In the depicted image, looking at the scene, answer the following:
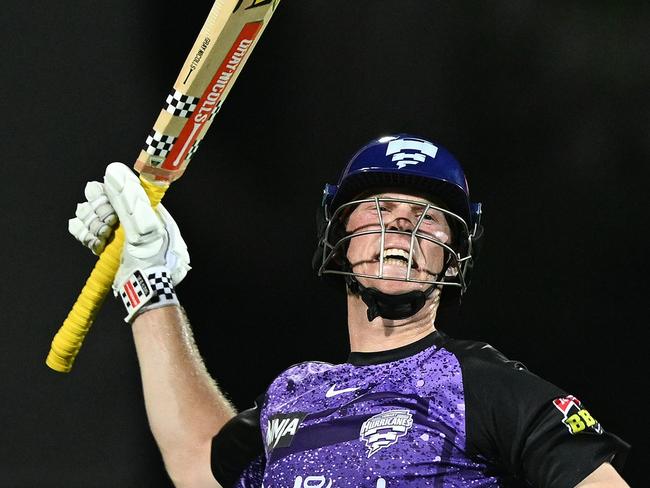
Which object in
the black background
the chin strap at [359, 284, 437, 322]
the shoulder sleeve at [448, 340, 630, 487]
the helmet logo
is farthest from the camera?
the black background

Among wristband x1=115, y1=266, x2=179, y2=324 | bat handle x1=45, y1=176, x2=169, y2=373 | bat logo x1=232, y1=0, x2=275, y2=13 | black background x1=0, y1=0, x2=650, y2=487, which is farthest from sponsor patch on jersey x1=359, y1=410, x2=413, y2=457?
black background x1=0, y1=0, x2=650, y2=487

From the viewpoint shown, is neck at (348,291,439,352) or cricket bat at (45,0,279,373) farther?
cricket bat at (45,0,279,373)

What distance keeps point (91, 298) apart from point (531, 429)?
48.6 inches

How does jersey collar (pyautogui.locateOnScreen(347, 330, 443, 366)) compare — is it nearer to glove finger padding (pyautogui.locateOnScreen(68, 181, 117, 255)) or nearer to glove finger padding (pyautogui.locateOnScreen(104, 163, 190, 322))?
glove finger padding (pyautogui.locateOnScreen(104, 163, 190, 322))

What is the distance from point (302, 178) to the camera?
3873mm

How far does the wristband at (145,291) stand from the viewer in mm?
2717

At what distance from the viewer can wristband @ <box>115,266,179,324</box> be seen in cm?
272

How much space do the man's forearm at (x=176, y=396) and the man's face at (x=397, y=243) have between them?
1.71 feet

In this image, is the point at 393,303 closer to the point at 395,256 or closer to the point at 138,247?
the point at 395,256

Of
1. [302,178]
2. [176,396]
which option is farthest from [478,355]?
[302,178]

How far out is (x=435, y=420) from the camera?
219 cm

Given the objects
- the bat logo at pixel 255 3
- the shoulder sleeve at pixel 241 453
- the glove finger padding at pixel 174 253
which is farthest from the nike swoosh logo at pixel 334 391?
the bat logo at pixel 255 3

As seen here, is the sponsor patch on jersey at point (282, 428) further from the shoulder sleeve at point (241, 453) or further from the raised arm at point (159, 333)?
the raised arm at point (159, 333)

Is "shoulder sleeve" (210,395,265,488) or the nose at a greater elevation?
the nose
